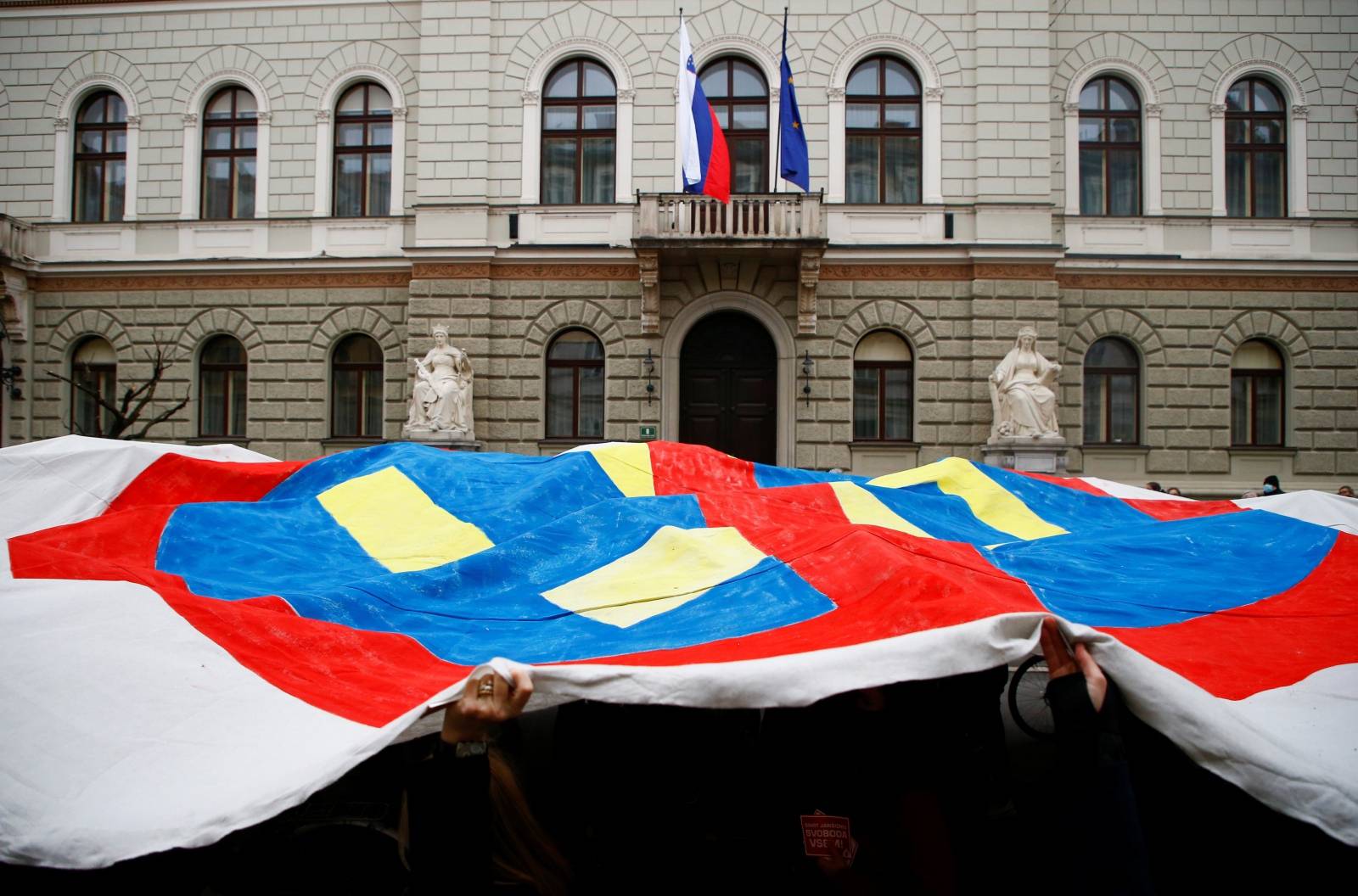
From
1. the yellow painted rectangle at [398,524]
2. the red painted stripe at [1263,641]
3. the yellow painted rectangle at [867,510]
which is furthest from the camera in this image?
the yellow painted rectangle at [867,510]

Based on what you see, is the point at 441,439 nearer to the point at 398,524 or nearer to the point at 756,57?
the point at 756,57

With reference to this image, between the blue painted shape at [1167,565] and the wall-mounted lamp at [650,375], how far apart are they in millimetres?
10503

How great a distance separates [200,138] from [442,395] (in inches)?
286

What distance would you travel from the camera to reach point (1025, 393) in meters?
13.8

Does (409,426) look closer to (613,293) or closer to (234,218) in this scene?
(613,293)

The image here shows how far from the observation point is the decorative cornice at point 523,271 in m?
15.1

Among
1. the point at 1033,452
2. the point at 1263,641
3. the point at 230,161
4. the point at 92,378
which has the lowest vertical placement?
the point at 1263,641

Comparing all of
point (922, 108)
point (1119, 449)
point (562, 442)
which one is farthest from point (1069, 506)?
point (922, 108)

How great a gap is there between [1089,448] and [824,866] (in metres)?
13.7

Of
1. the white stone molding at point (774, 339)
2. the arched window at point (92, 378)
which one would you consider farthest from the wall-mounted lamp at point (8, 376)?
the white stone molding at point (774, 339)

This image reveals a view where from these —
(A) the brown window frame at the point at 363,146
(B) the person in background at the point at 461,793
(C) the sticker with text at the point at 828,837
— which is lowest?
(C) the sticker with text at the point at 828,837

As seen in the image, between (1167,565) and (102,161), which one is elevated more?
(102,161)

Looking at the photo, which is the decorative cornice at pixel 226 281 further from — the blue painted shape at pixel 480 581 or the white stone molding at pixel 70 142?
the blue painted shape at pixel 480 581

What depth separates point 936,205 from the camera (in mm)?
15023
